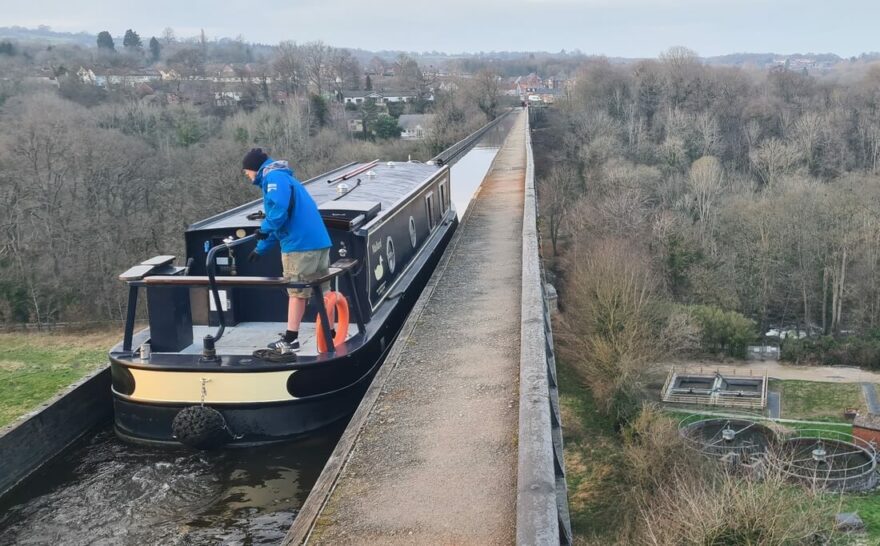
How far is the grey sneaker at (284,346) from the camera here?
780cm

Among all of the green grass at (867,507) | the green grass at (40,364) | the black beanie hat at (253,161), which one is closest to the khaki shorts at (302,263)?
the black beanie hat at (253,161)

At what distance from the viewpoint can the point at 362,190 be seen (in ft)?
39.4

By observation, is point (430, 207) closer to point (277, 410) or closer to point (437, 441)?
point (277, 410)

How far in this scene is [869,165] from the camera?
60.4 meters

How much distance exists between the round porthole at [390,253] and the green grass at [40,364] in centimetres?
644

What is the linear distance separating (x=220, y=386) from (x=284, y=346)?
27.8 inches

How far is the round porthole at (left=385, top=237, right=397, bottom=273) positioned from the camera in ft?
35.7

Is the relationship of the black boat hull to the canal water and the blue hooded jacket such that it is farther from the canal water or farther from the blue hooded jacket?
the blue hooded jacket

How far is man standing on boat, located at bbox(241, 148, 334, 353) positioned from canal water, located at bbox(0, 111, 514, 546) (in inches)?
46.0

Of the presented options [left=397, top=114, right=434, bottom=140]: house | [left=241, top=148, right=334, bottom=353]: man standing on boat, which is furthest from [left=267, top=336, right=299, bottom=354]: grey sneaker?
[left=397, top=114, right=434, bottom=140]: house

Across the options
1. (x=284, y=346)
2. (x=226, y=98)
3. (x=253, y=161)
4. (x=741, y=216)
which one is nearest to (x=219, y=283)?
(x=284, y=346)

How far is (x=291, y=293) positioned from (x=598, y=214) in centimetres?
2942

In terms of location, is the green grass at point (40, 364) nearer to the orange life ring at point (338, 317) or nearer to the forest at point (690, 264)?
the orange life ring at point (338, 317)

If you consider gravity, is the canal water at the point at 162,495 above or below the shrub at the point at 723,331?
above
